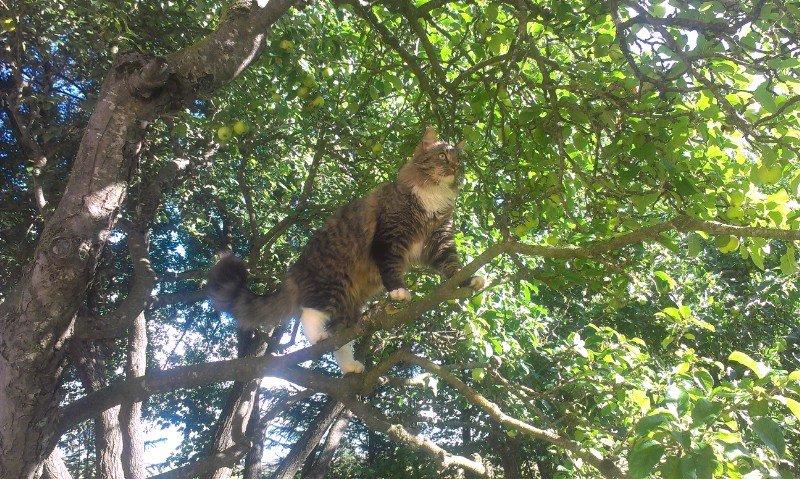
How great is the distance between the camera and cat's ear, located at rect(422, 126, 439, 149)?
13.1 ft

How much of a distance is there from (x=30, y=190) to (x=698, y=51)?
558 centimetres

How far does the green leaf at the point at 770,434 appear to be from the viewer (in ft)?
5.11

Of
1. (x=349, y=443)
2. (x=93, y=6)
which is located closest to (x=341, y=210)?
(x=93, y=6)

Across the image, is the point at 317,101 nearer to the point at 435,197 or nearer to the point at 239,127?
the point at 239,127

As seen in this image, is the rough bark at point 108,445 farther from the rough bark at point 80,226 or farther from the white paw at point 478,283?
the white paw at point 478,283

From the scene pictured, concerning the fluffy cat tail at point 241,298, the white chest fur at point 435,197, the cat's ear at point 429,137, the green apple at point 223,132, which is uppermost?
the cat's ear at point 429,137

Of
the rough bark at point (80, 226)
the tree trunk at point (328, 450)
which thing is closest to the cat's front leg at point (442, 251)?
the rough bark at point (80, 226)

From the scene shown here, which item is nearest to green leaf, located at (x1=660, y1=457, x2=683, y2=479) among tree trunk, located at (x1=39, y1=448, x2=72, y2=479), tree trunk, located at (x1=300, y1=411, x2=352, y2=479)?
tree trunk, located at (x1=39, y1=448, x2=72, y2=479)

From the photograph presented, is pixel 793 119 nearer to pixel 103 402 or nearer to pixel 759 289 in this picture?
pixel 103 402

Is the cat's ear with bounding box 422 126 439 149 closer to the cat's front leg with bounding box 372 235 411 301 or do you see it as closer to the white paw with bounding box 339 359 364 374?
the cat's front leg with bounding box 372 235 411 301

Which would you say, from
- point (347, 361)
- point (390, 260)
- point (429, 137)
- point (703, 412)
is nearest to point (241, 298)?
point (347, 361)

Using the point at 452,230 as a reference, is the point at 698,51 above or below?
below

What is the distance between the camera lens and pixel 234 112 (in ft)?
12.1

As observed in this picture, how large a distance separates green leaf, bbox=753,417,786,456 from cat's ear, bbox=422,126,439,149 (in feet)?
9.40
